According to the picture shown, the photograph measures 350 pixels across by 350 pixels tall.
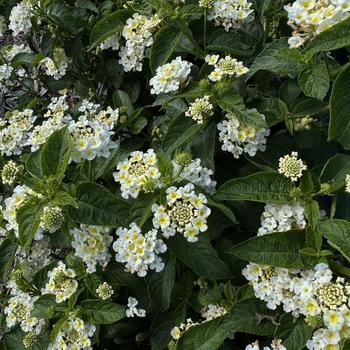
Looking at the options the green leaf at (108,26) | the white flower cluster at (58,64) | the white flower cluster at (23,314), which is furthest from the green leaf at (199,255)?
the white flower cluster at (58,64)

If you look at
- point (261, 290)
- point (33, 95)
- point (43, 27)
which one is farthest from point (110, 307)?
point (43, 27)

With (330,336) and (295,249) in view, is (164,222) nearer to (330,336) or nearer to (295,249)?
(295,249)

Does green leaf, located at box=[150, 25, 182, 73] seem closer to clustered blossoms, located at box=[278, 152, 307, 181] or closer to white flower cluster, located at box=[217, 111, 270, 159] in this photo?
white flower cluster, located at box=[217, 111, 270, 159]

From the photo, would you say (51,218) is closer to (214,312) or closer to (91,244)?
(91,244)

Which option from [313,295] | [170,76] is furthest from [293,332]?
[170,76]

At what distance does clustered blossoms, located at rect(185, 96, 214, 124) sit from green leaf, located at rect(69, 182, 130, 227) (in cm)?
36

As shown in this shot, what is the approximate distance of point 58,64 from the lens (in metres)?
2.49

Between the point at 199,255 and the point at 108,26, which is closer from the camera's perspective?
the point at 199,255

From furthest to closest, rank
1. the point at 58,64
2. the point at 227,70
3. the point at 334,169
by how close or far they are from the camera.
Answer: the point at 58,64
the point at 227,70
the point at 334,169

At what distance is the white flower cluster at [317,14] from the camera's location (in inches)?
59.7

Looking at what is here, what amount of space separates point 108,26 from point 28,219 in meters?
0.86

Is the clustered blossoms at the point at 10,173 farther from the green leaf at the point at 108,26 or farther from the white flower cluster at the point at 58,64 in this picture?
the white flower cluster at the point at 58,64

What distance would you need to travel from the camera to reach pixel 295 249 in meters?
1.61

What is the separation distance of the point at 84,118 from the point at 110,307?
0.65 meters
